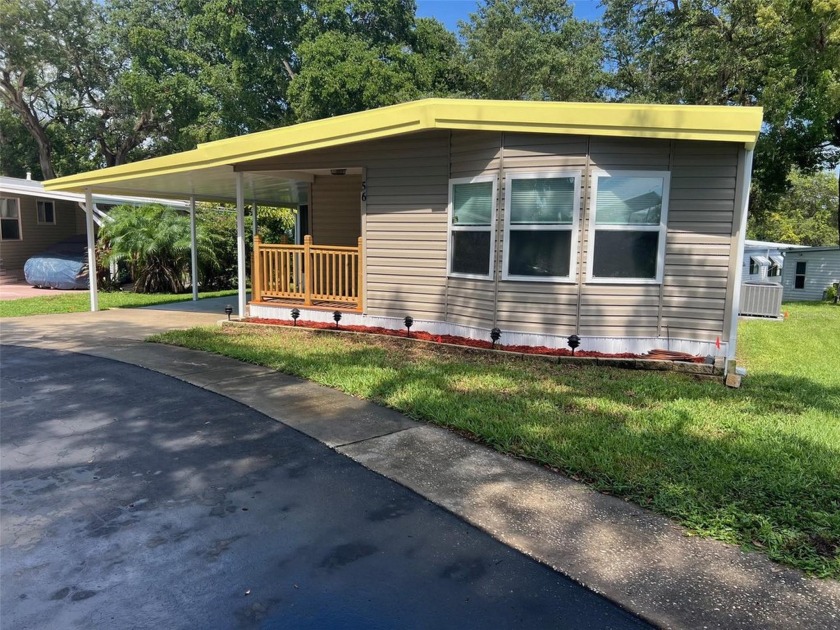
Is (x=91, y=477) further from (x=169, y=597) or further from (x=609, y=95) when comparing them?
(x=609, y=95)

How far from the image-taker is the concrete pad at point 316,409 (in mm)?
4902

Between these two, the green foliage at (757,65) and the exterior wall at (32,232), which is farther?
the exterior wall at (32,232)

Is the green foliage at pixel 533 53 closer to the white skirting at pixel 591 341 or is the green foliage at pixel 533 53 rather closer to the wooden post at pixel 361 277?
the wooden post at pixel 361 277

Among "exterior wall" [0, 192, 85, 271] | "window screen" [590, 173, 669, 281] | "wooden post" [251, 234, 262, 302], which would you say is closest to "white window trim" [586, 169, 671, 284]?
"window screen" [590, 173, 669, 281]

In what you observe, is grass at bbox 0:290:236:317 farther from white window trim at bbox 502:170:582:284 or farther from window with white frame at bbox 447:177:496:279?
white window trim at bbox 502:170:582:284

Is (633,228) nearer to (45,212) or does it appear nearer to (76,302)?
(76,302)

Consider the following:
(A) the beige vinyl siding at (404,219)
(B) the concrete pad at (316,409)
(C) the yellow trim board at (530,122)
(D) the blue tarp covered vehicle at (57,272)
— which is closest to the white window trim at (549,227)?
(C) the yellow trim board at (530,122)

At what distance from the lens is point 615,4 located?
22766mm

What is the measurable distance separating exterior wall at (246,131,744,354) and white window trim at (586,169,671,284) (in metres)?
0.06

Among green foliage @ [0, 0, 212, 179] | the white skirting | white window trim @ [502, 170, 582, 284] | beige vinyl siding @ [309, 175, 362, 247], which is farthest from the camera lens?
green foliage @ [0, 0, 212, 179]

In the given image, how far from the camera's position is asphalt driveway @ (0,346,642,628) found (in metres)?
2.59

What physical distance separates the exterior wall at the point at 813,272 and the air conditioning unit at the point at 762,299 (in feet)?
39.6

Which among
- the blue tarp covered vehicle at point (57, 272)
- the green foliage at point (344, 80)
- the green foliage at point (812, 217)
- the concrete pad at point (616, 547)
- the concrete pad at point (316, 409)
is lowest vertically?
the concrete pad at point (616, 547)

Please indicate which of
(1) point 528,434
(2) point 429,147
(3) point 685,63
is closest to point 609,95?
(3) point 685,63
